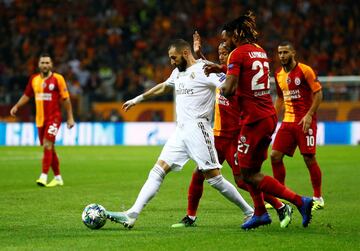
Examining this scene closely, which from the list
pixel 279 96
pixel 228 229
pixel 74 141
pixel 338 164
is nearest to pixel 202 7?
pixel 74 141

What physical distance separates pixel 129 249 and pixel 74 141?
877 inches

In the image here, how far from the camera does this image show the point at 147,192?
9297 millimetres

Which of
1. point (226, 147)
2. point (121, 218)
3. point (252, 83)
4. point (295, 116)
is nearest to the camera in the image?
point (252, 83)

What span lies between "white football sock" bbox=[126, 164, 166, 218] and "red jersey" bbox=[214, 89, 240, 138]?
151 cm

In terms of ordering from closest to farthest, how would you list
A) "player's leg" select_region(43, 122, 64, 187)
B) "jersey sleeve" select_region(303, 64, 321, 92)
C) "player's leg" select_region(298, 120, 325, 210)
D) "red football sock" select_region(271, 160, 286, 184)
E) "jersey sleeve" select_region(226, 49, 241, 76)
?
"jersey sleeve" select_region(226, 49, 241, 76)
"jersey sleeve" select_region(303, 64, 321, 92)
"red football sock" select_region(271, 160, 286, 184)
"player's leg" select_region(298, 120, 325, 210)
"player's leg" select_region(43, 122, 64, 187)

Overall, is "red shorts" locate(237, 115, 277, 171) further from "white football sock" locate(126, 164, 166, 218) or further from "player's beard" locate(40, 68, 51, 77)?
"player's beard" locate(40, 68, 51, 77)

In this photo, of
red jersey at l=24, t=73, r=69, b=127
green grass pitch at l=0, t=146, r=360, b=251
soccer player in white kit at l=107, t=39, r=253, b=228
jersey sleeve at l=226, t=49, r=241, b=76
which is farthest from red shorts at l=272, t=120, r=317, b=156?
red jersey at l=24, t=73, r=69, b=127

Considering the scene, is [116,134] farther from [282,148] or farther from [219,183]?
[219,183]

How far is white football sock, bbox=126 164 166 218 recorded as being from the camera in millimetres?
9250

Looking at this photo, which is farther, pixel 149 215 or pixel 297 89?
pixel 297 89

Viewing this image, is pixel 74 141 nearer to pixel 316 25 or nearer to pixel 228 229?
pixel 316 25

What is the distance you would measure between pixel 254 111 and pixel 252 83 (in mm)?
298

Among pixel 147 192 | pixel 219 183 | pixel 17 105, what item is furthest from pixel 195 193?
pixel 17 105

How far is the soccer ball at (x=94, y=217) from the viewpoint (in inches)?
364
